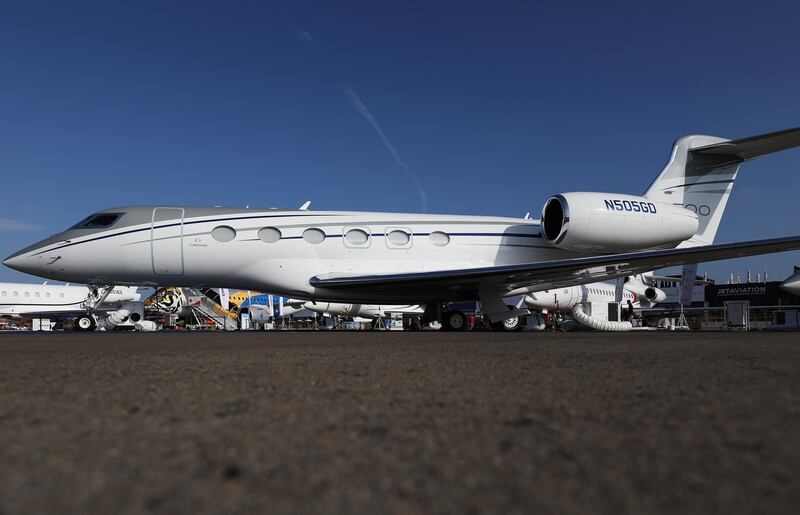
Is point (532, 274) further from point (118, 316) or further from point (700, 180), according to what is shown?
point (118, 316)

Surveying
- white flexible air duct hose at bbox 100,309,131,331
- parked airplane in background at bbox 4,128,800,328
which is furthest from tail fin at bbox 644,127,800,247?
white flexible air duct hose at bbox 100,309,131,331

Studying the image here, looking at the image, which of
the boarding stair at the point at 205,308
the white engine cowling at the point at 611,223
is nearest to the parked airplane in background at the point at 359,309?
the boarding stair at the point at 205,308

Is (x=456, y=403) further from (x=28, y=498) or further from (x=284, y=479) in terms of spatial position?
(x=28, y=498)

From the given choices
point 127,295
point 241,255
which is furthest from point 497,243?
point 127,295

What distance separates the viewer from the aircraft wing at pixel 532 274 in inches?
406

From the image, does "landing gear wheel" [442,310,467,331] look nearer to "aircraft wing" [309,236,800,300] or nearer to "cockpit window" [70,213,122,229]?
"aircraft wing" [309,236,800,300]

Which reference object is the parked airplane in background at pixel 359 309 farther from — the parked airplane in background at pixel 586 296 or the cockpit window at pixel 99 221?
the cockpit window at pixel 99 221

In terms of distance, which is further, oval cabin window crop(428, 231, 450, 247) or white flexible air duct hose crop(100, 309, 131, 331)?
white flexible air duct hose crop(100, 309, 131, 331)

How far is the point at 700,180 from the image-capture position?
13.6 meters

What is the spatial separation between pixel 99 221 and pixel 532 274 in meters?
9.11

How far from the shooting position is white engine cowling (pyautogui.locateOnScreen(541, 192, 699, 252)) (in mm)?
11945

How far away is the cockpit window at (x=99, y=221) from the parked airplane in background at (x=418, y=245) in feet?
0.09

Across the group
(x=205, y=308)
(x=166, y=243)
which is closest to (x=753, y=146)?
(x=166, y=243)

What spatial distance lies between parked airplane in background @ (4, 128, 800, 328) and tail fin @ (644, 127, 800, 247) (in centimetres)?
2
